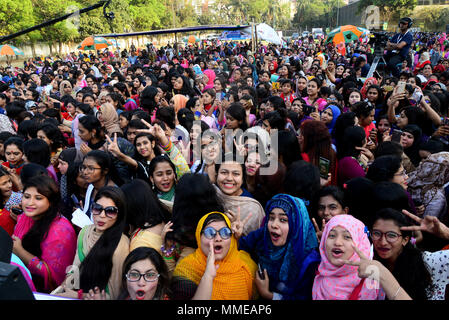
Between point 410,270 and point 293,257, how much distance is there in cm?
70

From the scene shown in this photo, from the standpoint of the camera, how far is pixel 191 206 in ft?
7.62

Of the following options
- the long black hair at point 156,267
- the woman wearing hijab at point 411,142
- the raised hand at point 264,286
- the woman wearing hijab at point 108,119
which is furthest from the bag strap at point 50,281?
the woman wearing hijab at point 411,142

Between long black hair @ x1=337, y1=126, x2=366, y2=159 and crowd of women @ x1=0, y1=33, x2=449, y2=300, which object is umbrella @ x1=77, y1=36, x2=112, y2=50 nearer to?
crowd of women @ x1=0, y1=33, x2=449, y2=300

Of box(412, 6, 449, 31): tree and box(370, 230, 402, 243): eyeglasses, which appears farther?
box(412, 6, 449, 31): tree

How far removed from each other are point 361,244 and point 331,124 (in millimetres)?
2872

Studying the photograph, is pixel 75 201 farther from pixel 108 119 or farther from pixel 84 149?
pixel 108 119

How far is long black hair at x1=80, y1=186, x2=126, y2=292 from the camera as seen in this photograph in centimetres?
201

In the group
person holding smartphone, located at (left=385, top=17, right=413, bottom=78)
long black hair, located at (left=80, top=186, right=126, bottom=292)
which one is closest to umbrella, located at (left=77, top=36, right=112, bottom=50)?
person holding smartphone, located at (left=385, top=17, right=413, bottom=78)

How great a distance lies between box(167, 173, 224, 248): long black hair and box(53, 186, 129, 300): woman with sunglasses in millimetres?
363

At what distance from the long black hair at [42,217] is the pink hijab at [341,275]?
6.39ft

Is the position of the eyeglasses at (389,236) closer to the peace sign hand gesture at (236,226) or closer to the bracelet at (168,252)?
the peace sign hand gesture at (236,226)

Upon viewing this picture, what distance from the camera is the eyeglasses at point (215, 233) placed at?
1974 millimetres

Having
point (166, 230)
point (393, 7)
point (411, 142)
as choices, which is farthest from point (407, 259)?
point (393, 7)
